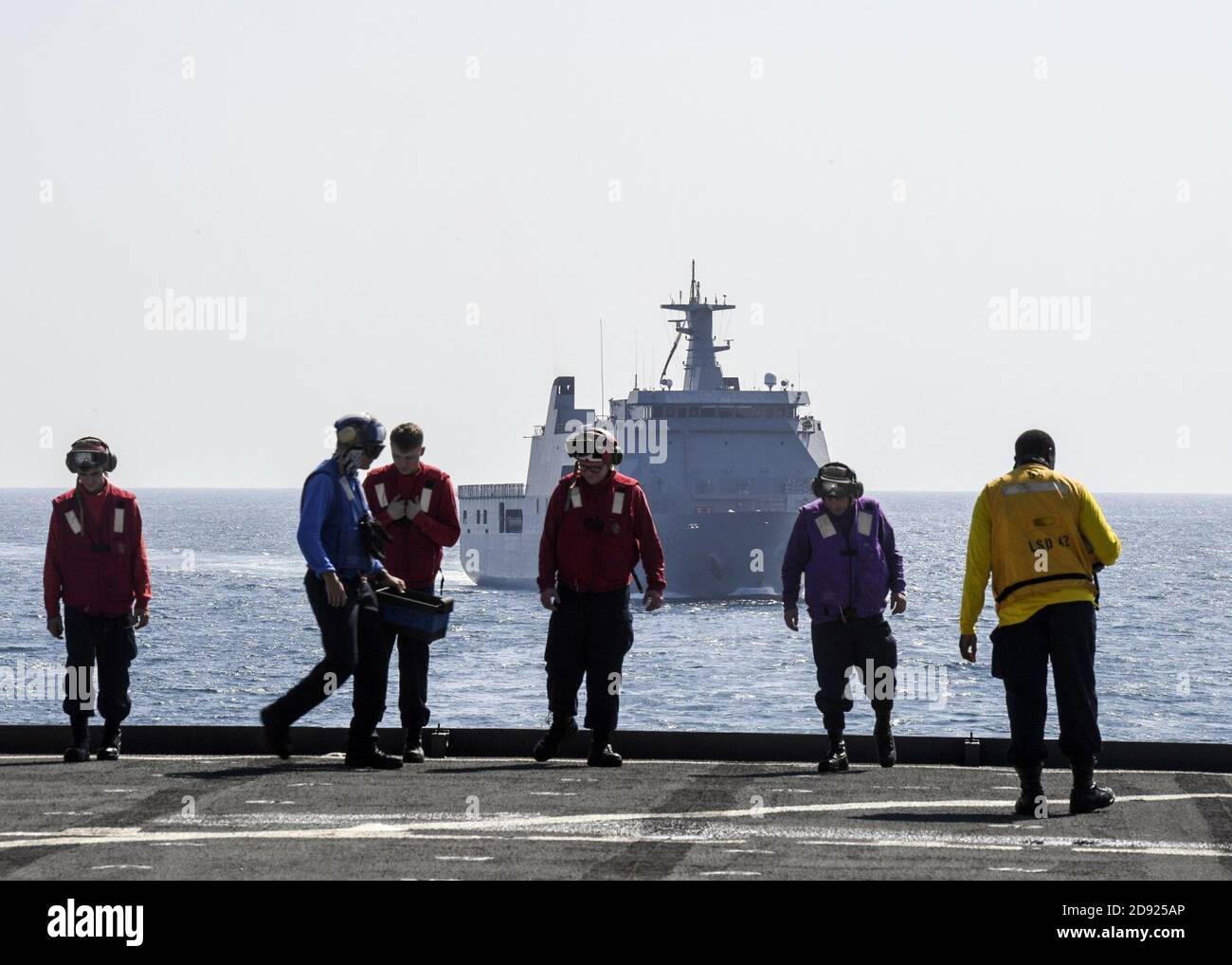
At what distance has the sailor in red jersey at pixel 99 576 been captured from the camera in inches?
376

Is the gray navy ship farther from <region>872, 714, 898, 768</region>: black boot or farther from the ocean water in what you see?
<region>872, 714, 898, 768</region>: black boot

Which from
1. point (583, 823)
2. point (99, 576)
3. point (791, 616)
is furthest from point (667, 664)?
point (583, 823)

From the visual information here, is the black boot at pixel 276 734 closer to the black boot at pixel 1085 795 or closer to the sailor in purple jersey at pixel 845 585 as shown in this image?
the sailor in purple jersey at pixel 845 585

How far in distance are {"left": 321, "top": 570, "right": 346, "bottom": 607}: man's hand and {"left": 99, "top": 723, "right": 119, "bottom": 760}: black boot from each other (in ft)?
A: 5.14

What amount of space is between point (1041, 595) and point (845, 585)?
1.95m

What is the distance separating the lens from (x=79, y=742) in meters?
9.43

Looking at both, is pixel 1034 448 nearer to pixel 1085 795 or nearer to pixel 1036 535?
pixel 1036 535

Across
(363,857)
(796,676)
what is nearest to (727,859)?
(363,857)

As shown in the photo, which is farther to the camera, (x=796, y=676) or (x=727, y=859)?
(x=796, y=676)

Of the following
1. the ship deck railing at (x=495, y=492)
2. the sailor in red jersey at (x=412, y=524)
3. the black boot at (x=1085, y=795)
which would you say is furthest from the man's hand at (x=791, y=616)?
the ship deck railing at (x=495, y=492)

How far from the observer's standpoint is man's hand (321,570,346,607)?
871 centimetres

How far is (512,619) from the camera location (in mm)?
59750
